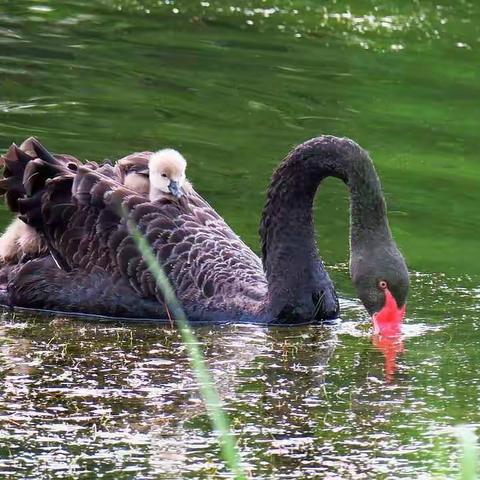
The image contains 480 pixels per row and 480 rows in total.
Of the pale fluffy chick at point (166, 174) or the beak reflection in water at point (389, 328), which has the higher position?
the pale fluffy chick at point (166, 174)

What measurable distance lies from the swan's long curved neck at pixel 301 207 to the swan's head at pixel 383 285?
0.25 m

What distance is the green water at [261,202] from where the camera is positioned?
574 centimetres

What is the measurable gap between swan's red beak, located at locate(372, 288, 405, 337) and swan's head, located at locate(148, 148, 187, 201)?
1.31 metres

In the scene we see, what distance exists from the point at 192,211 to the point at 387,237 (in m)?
1.30

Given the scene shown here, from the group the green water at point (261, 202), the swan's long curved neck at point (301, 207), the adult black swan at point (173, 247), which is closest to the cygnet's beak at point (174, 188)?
the adult black swan at point (173, 247)

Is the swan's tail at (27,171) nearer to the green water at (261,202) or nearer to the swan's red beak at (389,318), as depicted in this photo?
the green water at (261,202)

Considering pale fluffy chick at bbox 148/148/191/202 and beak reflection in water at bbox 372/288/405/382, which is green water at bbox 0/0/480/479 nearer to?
beak reflection in water at bbox 372/288/405/382

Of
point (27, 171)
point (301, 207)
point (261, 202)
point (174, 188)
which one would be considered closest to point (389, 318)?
point (301, 207)

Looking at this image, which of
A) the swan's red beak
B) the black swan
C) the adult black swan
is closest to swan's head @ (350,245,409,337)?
the swan's red beak

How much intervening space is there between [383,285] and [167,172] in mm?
1371

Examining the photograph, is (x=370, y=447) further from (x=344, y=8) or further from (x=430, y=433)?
(x=344, y=8)

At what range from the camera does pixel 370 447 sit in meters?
5.74

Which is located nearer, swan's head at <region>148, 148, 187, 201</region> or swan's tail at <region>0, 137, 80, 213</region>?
swan's head at <region>148, 148, 187, 201</region>

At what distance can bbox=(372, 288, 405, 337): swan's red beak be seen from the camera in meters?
7.21
